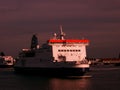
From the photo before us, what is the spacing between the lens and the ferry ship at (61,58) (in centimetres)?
7425

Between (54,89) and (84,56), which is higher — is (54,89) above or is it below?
below

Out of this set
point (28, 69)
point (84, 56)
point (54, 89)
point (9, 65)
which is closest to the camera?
point (54, 89)

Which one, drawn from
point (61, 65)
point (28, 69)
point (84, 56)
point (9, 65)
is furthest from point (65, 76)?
point (9, 65)

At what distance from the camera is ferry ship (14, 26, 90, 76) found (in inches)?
2923

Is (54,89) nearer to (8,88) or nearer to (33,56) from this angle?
(8,88)

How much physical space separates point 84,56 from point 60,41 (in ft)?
17.5

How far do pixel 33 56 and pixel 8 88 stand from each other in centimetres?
3346

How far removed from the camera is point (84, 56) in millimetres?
80875

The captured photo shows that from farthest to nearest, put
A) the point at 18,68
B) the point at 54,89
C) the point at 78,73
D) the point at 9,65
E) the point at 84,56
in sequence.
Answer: the point at 9,65 < the point at 18,68 < the point at 84,56 < the point at 78,73 < the point at 54,89

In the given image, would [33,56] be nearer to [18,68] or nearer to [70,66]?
[18,68]

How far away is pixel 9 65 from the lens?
7387 inches

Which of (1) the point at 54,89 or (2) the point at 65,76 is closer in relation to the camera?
(1) the point at 54,89

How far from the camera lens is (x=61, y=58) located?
79.1m

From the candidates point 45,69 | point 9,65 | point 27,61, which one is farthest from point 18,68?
point 9,65
